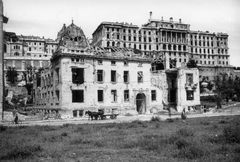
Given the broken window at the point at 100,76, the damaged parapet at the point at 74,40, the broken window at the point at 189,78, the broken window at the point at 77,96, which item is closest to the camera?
the damaged parapet at the point at 74,40

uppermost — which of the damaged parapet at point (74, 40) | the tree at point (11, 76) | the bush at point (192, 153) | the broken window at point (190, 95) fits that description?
the damaged parapet at point (74, 40)

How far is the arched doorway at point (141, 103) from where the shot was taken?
45312mm

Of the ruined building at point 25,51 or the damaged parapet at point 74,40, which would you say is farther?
the ruined building at point 25,51

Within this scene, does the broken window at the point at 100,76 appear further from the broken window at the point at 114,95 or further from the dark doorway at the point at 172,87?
the dark doorway at the point at 172,87

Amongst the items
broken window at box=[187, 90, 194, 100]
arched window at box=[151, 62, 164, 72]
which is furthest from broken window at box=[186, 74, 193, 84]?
arched window at box=[151, 62, 164, 72]

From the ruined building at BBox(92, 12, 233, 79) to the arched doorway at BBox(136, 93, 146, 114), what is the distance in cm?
5177

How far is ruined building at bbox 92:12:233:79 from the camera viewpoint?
334ft

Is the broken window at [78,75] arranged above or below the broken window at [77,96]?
above

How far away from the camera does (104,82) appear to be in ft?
134

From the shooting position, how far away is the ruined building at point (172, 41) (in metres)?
102

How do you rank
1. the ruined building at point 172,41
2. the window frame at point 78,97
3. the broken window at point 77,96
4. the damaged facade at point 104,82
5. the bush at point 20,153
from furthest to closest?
the ruined building at point 172,41 < the broken window at point 77,96 < the window frame at point 78,97 < the damaged facade at point 104,82 < the bush at point 20,153

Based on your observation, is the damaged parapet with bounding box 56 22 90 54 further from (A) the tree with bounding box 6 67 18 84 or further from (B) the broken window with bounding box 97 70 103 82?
(A) the tree with bounding box 6 67 18 84

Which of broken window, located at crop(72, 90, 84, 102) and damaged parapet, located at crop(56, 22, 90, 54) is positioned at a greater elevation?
damaged parapet, located at crop(56, 22, 90, 54)

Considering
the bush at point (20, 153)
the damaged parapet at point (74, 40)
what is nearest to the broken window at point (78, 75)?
the damaged parapet at point (74, 40)
